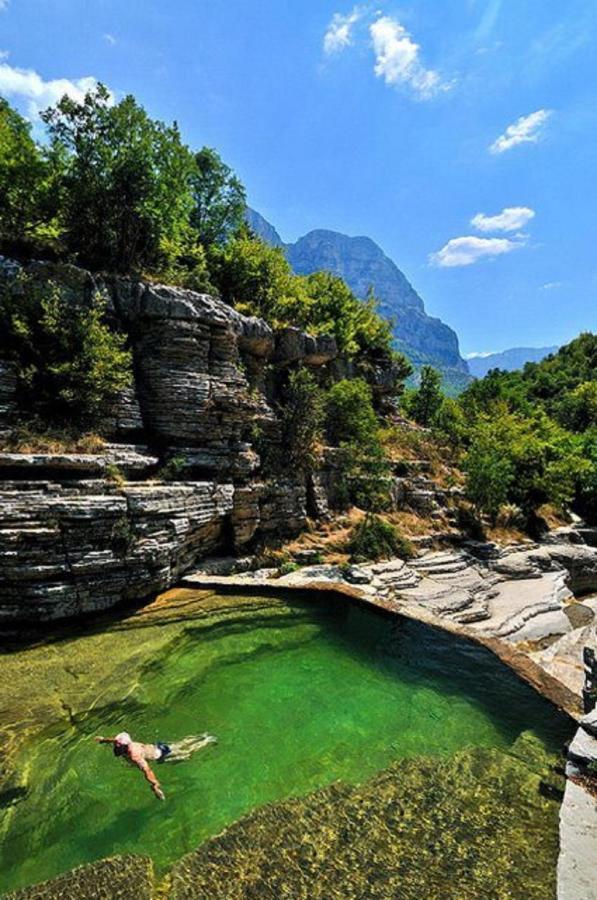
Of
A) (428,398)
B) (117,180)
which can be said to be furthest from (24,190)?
(428,398)

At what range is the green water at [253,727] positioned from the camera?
6.29m

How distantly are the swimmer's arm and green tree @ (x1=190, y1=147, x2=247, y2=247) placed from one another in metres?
28.7

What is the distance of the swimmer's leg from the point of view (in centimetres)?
774

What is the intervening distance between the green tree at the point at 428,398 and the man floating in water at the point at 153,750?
3711 cm

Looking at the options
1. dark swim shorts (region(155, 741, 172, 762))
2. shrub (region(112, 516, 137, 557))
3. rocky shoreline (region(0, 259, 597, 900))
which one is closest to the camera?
dark swim shorts (region(155, 741, 172, 762))

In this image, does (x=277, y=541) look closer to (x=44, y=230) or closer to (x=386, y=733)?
(x=386, y=733)

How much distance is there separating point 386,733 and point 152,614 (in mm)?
7779

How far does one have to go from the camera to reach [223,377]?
1830 centimetres

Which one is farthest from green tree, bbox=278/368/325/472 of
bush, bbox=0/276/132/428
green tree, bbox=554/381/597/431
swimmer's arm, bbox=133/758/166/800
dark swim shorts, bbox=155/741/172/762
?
green tree, bbox=554/381/597/431

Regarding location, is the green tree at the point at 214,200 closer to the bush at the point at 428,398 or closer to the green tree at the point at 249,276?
the green tree at the point at 249,276

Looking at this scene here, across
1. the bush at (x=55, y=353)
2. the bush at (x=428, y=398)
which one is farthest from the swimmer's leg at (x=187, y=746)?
the bush at (x=428, y=398)

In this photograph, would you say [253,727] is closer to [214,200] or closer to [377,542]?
[377,542]

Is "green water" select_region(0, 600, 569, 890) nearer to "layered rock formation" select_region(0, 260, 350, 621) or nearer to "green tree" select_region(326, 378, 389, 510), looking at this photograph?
"layered rock formation" select_region(0, 260, 350, 621)

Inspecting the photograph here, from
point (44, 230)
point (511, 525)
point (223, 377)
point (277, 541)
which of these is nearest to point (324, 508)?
point (277, 541)
